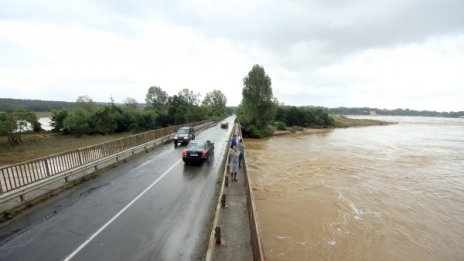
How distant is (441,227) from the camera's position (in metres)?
12.1

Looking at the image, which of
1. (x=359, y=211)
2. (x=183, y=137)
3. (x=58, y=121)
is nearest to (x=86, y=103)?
(x=58, y=121)

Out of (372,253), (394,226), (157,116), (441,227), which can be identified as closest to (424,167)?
(441,227)

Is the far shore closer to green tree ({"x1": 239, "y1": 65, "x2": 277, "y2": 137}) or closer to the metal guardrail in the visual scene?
green tree ({"x1": 239, "y1": 65, "x2": 277, "y2": 137})

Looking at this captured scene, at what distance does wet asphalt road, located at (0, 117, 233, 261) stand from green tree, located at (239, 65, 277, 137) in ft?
151

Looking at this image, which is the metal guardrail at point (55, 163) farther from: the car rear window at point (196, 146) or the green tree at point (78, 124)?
the green tree at point (78, 124)

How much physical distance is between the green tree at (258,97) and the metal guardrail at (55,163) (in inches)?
1483

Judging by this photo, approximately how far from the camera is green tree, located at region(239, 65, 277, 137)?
58375 mm

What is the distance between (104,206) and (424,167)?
27331 millimetres

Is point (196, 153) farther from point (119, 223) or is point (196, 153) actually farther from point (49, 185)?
point (119, 223)

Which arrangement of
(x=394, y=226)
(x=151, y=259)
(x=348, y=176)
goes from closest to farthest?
(x=151, y=259), (x=394, y=226), (x=348, y=176)

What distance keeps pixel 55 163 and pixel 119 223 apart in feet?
24.1

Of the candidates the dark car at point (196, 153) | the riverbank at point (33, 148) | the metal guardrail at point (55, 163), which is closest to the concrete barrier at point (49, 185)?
the metal guardrail at point (55, 163)

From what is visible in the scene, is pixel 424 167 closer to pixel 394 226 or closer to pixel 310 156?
pixel 310 156

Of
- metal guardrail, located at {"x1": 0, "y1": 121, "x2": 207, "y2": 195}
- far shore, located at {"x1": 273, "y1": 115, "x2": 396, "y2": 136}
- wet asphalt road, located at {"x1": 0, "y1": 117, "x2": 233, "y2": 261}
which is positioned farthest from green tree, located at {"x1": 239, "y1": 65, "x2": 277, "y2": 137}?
wet asphalt road, located at {"x1": 0, "y1": 117, "x2": 233, "y2": 261}
